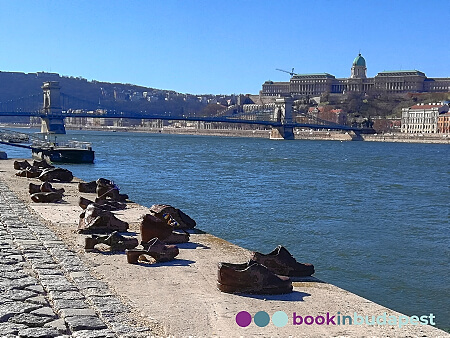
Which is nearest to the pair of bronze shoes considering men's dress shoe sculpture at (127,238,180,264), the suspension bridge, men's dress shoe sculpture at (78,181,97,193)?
men's dress shoe sculpture at (127,238,180,264)

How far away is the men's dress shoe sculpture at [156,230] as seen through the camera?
777 cm

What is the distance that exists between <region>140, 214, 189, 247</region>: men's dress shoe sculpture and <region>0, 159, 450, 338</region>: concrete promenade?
296mm

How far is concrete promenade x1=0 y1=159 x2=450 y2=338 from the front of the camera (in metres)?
4.58

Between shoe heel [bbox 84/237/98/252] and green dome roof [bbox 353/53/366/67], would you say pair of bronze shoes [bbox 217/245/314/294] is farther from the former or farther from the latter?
green dome roof [bbox 353/53/366/67]

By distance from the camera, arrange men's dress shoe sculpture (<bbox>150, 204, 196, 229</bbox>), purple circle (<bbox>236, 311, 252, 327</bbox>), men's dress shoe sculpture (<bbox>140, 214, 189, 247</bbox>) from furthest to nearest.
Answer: men's dress shoe sculpture (<bbox>150, 204, 196, 229</bbox>)
men's dress shoe sculpture (<bbox>140, 214, 189, 247</bbox>)
purple circle (<bbox>236, 311, 252, 327</bbox>)

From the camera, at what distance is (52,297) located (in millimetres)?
5055

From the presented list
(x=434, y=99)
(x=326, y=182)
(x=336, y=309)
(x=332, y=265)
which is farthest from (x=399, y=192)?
(x=434, y=99)

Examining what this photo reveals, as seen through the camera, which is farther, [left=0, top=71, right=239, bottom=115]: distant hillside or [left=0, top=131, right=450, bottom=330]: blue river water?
[left=0, top=71, right=239, bottom=115]: distant hillside

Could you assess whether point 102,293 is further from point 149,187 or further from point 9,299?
point 149,187

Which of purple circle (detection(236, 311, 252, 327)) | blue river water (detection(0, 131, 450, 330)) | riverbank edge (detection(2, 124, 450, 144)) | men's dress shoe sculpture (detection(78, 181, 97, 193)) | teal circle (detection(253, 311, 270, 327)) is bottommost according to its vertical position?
riverbank edge (detection(2, 124, 450, 144))

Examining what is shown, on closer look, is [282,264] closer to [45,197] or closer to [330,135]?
[45,197]

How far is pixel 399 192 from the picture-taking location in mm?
21031

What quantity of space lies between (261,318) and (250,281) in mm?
708

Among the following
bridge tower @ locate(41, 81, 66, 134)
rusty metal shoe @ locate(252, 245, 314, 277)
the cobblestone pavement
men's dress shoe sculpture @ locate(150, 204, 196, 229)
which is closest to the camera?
the cobblestone pavement
